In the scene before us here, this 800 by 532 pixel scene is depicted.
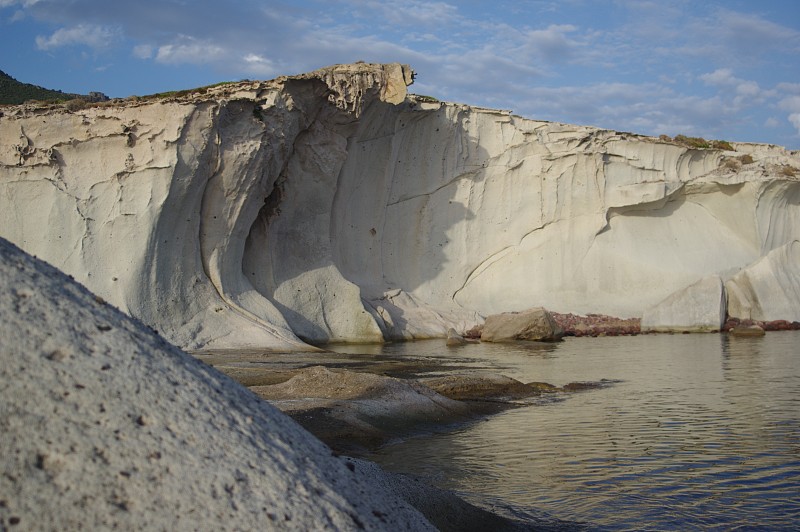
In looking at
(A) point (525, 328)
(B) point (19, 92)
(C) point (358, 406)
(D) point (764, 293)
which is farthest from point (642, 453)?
(B) point (19, 92)

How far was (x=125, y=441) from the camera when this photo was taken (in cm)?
264

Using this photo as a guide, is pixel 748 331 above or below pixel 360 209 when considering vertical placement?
below

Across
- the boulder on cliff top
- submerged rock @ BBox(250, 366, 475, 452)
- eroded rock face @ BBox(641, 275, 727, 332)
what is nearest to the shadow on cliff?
the boulder on cliff top

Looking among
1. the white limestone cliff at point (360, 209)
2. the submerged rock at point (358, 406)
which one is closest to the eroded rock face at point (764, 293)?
the white limestone cliff at point (360, 209)

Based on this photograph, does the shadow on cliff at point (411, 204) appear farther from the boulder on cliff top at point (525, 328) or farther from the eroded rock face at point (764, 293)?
the eroded rock face at point (764, 293)

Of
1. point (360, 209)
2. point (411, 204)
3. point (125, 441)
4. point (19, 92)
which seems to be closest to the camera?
point (125, 441)

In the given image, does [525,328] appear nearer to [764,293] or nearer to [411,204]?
[411,204]

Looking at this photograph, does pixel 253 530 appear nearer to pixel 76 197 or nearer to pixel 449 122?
pixel 76 197

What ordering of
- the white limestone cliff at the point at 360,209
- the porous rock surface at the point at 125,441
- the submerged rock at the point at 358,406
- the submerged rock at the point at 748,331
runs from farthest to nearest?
the submerged rock at the point at 748,331 → the white limestone cliff at the point at 360,209 → the submerged rock at the point at 358,406 → the porous rock surface at the point at 125,441

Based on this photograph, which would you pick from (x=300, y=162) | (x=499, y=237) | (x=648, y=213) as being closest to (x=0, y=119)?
(x=300, y=162)

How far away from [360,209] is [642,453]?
16988 millimetres

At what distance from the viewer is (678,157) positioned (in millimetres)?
25859

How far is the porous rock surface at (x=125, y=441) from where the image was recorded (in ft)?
8.02

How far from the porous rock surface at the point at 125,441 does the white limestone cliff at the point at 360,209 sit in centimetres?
1349
